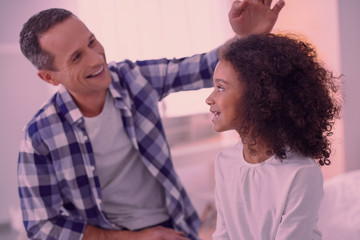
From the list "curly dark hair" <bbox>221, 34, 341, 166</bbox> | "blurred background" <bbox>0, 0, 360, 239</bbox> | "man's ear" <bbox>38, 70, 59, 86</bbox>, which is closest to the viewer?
"curly dark hair" <bbox>221, 34, 341, 166</bbox>

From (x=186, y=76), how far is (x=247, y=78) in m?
0.54

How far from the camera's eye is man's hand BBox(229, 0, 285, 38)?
872 mm

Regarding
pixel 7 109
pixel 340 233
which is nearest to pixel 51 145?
pixel 340 233

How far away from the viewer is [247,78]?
74 cm

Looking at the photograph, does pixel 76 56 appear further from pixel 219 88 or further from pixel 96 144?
pixel 219 88

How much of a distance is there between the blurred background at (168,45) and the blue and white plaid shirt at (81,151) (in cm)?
108

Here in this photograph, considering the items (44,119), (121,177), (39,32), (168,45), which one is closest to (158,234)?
(121,177)

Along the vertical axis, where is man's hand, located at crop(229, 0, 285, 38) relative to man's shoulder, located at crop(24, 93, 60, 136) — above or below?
above

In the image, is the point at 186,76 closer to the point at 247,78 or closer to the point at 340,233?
the point at 247,78

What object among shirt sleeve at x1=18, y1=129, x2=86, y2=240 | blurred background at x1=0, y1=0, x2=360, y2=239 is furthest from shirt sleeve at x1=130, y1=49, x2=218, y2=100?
blurred background at x1=0, y1=0, x2=360, y2=239

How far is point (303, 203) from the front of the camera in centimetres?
72

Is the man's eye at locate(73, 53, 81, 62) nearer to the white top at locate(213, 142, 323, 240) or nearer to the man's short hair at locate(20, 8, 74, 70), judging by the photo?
the man's short hair at locate(20, 8, 74, 70)

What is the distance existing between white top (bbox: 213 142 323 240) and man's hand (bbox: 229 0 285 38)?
0.32 metres

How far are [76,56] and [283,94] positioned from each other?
0.75 m
